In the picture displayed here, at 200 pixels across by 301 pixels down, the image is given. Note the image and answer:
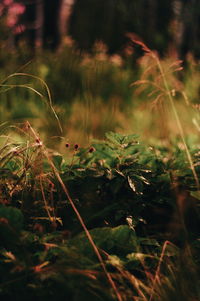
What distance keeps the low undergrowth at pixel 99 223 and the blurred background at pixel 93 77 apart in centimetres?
12

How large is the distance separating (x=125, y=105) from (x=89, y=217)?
250cm

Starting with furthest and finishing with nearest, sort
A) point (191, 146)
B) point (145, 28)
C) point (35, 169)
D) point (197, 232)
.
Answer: point (145, 28)
point (191, 146)
point (197, 232)
point (35, 169)

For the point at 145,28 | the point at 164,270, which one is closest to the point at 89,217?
the point at 164,270

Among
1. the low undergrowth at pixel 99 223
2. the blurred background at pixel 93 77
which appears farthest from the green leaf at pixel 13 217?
the blurred background at pixel 93 77

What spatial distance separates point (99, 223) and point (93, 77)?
1424 millimetres

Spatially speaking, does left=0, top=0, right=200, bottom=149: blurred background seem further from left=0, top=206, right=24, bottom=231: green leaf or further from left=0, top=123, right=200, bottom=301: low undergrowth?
left=0, top=206, right=24, bottom=231: green leaf

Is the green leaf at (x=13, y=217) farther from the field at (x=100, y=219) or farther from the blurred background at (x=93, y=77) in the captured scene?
the blurred background at (x=93, y=77)

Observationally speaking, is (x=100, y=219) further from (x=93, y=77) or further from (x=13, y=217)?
(x=93, y=77)

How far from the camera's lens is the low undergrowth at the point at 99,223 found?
1.06 meters

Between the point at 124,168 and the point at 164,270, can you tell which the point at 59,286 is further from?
the point at 124,168

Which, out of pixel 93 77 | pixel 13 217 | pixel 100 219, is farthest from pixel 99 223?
pixel 93 77

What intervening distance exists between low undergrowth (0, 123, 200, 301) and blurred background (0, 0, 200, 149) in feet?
0.39

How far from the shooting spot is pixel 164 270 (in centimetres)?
122

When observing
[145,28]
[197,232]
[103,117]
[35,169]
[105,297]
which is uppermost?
[35,169]
